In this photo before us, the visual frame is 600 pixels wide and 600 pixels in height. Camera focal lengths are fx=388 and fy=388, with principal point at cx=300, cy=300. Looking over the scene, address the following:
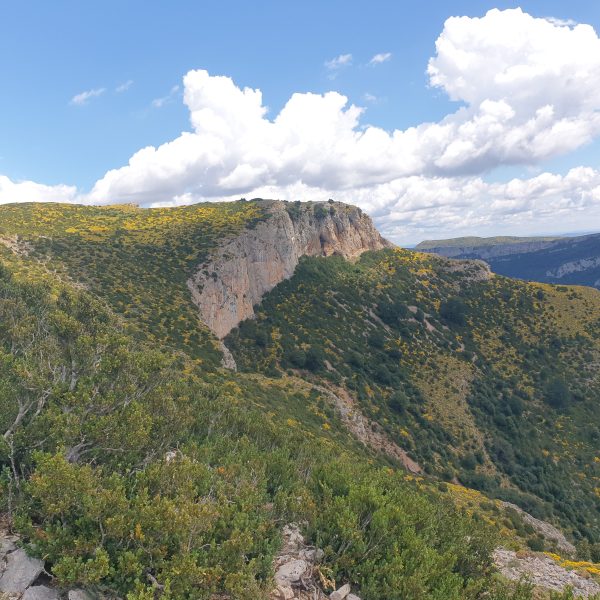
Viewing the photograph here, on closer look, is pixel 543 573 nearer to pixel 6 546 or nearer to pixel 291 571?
pixel 291 571

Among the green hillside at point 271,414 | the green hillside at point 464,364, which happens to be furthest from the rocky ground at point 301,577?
the green hillside at point 464,364

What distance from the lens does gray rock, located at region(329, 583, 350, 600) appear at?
11375 millimetres

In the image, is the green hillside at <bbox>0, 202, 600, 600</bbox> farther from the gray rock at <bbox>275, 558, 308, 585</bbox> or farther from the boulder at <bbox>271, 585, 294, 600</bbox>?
the gray rock at <bbox>275, 558, 308, 585</bbox>

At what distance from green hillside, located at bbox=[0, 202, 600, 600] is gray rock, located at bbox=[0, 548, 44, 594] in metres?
0.37

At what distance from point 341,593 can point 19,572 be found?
8610 mm

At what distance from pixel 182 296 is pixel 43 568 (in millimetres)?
56335

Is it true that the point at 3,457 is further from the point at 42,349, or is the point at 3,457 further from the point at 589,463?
the point at 589,463

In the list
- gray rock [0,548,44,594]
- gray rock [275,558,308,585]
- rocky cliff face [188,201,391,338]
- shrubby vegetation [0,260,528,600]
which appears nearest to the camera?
gray rock [0,548,44,594]

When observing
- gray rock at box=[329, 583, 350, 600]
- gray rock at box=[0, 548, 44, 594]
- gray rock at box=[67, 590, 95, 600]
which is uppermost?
gray rock at box=[0, 548, 44, 594]

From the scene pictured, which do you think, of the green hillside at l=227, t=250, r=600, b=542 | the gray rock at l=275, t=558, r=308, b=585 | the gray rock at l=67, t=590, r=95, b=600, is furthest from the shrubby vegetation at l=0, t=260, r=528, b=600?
the green hillside at l=227, t=250, r=600, b=542

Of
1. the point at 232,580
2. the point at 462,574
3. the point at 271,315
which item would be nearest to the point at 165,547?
the point at 232,580

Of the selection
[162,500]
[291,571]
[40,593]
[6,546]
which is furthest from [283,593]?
[6,546]

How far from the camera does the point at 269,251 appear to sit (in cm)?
9050

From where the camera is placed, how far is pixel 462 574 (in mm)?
14695
